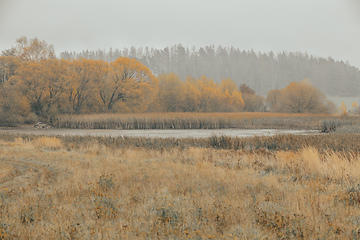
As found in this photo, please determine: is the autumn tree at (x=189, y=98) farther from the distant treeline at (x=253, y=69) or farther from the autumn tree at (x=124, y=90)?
the distant treeline at (x=253, y=69)

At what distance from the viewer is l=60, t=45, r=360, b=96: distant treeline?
14050cm

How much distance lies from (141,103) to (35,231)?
2089 inches

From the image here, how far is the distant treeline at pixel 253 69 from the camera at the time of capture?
461 ft

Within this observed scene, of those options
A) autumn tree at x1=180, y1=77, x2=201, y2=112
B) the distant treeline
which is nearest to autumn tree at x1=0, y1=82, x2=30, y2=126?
autumn tree at x1=180, y1=77, x2=201, y2=112

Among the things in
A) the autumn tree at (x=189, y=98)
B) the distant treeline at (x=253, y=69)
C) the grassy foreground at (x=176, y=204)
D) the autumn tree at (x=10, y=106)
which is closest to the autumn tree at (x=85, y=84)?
the autumn tree at (x=10, y=106)

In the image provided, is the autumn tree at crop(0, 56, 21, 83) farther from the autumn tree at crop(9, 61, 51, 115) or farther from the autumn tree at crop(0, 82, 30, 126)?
the autumn tree at crop(0, 82, 30, 126)

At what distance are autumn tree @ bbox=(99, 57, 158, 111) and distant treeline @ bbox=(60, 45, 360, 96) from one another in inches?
2973

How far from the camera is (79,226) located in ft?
19.9

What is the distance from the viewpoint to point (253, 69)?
147625mm

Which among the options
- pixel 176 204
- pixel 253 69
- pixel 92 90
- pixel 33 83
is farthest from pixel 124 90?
pixel 253 69

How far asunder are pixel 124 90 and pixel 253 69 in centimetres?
10267

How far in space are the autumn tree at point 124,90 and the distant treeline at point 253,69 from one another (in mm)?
75512

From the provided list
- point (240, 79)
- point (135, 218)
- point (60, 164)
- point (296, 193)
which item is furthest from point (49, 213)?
point (240, 79)

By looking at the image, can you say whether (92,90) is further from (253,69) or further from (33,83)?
(253,69)
